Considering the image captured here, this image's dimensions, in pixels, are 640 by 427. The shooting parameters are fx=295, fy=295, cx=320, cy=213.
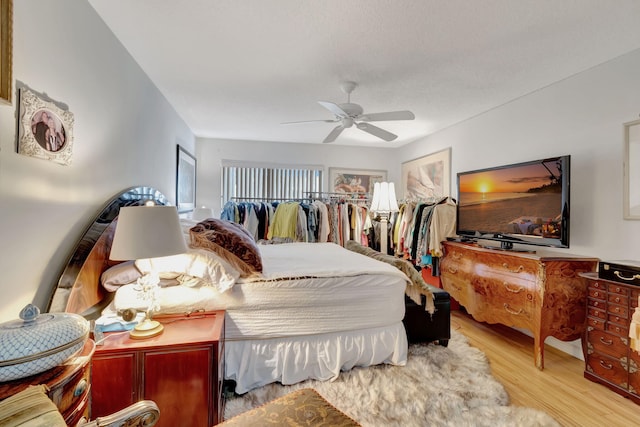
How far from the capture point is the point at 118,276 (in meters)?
1.75

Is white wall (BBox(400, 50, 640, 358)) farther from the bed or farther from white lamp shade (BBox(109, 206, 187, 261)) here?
white lamp shade (BBox(109, 206, 187, 261))

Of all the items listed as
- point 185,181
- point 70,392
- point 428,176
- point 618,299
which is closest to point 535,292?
point 618,299

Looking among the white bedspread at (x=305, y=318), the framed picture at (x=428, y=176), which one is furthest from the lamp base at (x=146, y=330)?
the framed picture at (x=428, y=176)

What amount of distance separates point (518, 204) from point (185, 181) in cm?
401

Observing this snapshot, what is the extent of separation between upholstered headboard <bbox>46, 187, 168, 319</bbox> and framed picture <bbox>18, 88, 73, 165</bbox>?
41 centimetres

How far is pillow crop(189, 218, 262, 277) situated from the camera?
6.61 ft

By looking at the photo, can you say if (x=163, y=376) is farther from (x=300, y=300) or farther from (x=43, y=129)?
(x=43, y=129)

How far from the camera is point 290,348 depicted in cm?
206

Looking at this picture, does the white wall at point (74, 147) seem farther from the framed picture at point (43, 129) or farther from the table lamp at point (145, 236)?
the table lamp at point (145, 236)

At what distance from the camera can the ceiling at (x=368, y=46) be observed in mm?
1754

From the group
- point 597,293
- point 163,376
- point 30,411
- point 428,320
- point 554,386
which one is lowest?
point 554,386

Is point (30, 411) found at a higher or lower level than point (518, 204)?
lower

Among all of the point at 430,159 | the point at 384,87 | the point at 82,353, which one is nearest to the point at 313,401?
the point at 82,353

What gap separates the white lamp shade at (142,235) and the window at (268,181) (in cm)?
368
